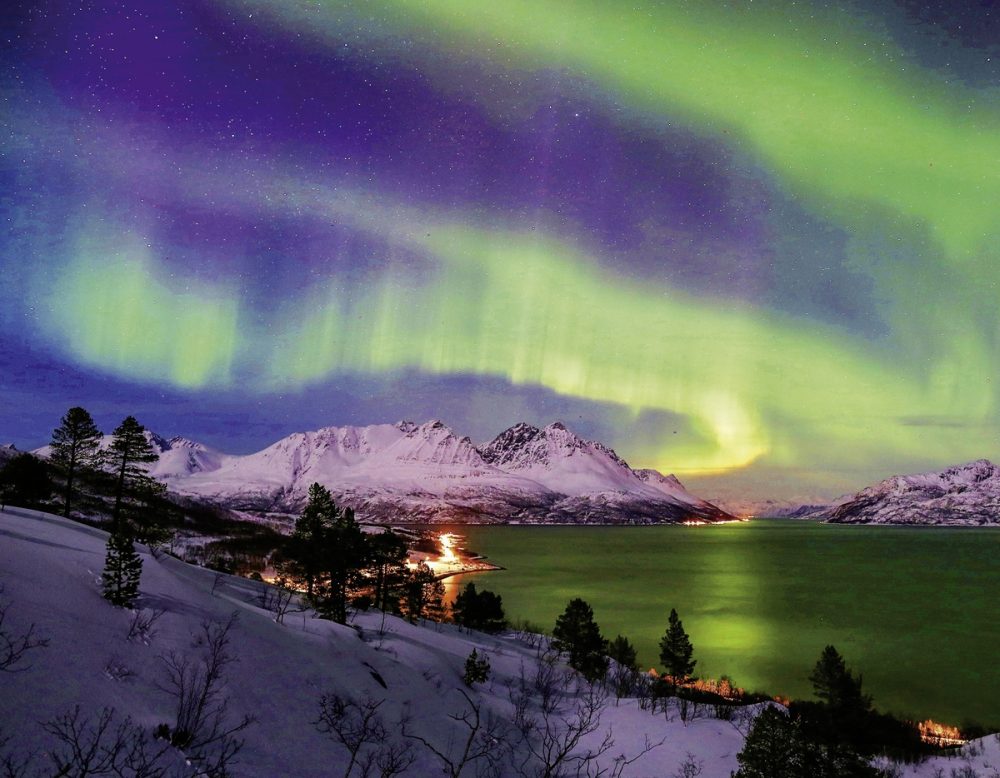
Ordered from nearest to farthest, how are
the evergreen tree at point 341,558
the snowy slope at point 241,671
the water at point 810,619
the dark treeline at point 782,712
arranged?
the snowy slope at point 241,671
the dark treeline at point 782,712
the evergreen tree at point 341,558
the water at point 810,619

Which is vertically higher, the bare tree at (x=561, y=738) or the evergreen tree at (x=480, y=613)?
the bare tree at (x=561, y=738)

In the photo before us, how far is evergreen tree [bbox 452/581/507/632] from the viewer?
71562 mm

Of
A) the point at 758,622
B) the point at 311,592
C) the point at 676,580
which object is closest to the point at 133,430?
the point at 311,592

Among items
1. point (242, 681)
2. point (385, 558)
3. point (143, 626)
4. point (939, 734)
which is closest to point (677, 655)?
point (939, 734)

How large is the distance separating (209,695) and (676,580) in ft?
562

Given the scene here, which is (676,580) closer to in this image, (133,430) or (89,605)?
(133,430)

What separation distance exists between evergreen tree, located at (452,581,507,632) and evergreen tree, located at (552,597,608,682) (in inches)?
472

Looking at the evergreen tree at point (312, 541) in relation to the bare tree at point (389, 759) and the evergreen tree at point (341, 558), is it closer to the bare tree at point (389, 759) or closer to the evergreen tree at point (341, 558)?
the evergreen tree at point (341, 558)

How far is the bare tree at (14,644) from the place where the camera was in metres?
15.3

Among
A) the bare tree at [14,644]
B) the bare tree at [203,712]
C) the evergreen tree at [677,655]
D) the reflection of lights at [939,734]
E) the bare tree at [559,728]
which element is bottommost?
the reflection of lights at [939,734]

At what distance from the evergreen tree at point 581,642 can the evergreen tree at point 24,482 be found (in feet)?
172

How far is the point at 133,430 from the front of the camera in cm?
5100

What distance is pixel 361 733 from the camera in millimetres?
21547

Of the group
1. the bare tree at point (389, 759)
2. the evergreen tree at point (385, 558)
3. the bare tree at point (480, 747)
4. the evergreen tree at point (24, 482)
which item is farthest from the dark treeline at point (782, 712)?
the evergreen tree at point (24, 482)
